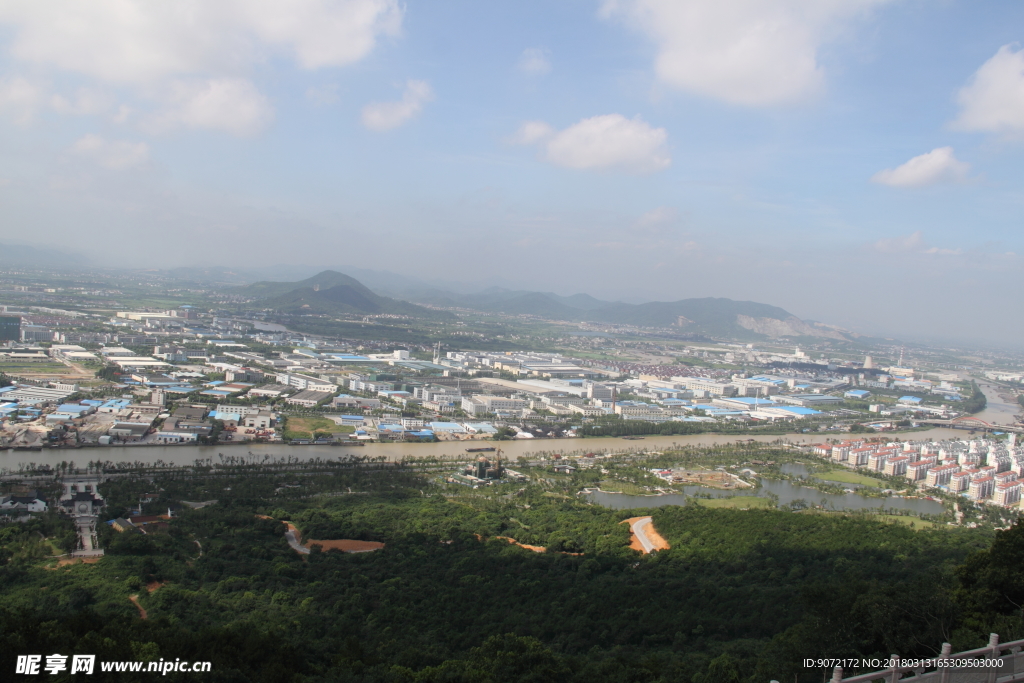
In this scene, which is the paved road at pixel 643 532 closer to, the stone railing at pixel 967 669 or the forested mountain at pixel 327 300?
the stone railing at pixel 967 669

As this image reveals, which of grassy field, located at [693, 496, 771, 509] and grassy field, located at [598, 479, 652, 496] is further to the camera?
grassy field, located at [598, 479, 652, 496]

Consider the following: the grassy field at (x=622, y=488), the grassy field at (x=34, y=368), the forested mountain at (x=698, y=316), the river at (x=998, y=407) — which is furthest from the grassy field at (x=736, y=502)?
the forested mountain at (x=698, y=316)

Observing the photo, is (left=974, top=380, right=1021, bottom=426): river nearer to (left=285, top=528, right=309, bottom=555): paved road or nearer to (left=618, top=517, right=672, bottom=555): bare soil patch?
(left=618, top=517, right=672, bottom=555): bare soil patch

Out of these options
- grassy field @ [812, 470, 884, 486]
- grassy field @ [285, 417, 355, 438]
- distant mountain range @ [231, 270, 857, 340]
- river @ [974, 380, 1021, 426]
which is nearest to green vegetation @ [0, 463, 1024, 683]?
grassy field @ [285, 417, 355, 438]

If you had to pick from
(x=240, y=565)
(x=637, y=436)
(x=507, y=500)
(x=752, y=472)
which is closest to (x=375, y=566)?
(x=240, y=565)

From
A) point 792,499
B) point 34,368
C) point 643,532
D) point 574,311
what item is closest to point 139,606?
point 643,532

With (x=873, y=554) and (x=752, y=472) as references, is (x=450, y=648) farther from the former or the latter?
(x=752, y=472)

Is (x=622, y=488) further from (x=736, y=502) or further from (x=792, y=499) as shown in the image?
(x=792, y=499)
